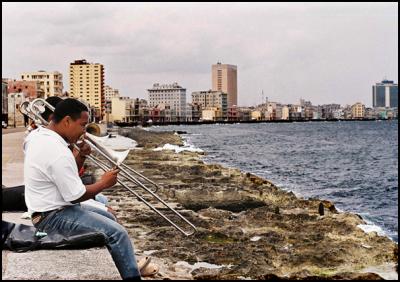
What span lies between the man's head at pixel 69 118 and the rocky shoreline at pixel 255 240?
7.70 feet

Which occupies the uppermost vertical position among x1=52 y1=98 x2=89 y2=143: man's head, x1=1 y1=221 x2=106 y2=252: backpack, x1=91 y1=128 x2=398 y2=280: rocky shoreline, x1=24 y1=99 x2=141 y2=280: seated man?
x1=52 y1=98 x2=89 y2=143: man's head

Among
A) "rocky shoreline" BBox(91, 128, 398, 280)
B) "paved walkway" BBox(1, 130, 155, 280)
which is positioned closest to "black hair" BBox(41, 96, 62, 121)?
"paved walkway" BBox(1, 130, 155, 280)

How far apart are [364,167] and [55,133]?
36994mm

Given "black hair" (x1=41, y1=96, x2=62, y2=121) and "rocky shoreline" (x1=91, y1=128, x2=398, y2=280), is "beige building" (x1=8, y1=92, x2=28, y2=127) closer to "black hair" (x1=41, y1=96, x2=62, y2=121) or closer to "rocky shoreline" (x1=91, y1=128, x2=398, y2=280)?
"rocky shoreline" (x1=91, y1=128, x2=398, y2=280)

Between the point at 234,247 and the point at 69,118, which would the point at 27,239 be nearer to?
the point at 69,118

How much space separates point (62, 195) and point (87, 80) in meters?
177

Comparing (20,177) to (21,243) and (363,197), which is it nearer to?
(21,243)

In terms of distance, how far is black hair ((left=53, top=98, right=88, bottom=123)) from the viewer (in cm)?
463

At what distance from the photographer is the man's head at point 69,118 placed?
15.2 ft

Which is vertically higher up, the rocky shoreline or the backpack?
the backpack

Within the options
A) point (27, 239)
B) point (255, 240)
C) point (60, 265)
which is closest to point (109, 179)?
point (27, 239)

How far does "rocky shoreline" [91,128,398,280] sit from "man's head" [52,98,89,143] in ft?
7.70

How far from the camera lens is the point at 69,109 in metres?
4.64

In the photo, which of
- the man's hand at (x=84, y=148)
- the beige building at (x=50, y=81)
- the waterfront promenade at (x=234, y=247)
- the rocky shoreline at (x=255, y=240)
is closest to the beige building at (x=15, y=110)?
the beige building at (x=50, y=81)
